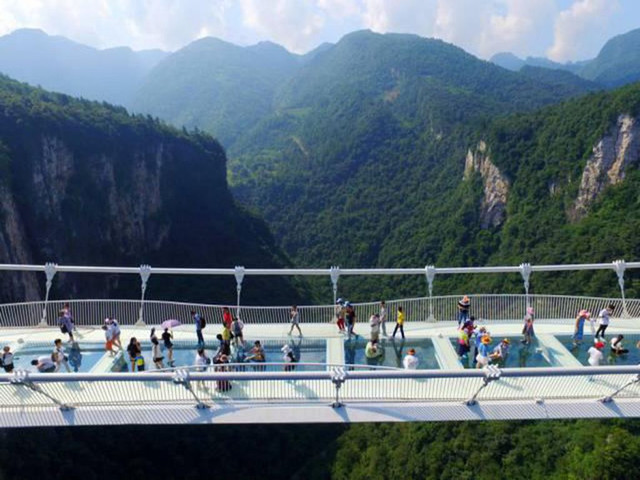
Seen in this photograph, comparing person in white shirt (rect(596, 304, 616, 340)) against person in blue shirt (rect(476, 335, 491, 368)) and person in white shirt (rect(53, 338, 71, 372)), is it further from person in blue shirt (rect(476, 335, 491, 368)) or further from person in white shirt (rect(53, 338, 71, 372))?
person in white shirt (rect(53, 338, 71, 372))

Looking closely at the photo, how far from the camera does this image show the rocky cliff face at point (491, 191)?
3568 inches

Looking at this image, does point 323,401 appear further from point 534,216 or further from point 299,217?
point 299,217

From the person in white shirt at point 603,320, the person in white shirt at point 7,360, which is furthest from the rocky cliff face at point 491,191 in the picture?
the person in white shirt at point 7,360

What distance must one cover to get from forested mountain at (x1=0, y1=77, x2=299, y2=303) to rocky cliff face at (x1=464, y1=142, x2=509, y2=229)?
3537cm

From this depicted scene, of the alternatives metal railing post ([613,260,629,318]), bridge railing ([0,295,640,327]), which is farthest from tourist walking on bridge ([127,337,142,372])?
metal railing post ([613,260,629,318])

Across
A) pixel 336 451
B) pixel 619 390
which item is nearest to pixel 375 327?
pixel 619 390

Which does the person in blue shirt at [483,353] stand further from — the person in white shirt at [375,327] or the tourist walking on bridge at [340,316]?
the tourist walking on bridge at [340,316]

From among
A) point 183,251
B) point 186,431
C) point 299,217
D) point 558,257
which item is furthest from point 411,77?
point 186,431

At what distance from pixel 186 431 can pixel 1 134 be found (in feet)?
161

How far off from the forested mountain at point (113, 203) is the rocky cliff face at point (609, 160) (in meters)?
42.1

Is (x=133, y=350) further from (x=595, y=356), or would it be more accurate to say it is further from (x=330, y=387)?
(x=595, y=356)

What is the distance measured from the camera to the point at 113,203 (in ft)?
273

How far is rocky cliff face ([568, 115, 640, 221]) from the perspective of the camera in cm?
6856

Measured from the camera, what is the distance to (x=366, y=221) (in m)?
124
